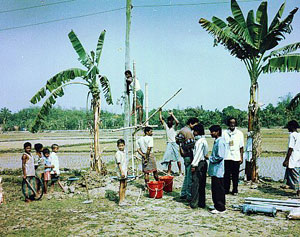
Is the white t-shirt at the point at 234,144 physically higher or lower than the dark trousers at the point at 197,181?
higher

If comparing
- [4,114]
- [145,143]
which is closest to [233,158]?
[145,143]

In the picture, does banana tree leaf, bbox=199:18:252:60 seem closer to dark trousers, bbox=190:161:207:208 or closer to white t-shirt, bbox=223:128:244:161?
white t-shirt, bbox=223:128:244:161

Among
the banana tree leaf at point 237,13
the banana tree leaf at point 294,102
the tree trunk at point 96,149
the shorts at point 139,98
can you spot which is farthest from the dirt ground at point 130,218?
the banana tree leaf at point 237,13

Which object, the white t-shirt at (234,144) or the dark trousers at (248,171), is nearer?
the white t-shirt at (234,144)

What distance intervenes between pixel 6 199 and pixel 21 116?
93.0m

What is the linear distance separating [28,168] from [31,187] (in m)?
0.48

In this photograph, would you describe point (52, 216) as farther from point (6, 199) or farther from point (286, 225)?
point (286, 225)

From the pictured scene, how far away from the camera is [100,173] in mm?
10617

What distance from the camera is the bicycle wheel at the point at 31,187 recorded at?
7477 millimetres

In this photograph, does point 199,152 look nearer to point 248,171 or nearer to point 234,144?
point 234,144

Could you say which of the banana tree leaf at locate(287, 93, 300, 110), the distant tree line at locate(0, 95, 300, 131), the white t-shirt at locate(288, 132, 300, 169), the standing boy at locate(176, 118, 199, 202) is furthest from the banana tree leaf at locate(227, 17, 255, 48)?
the distant tree line at locate(0, 95, 300, 131)

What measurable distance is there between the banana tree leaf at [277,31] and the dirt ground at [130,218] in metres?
4.37

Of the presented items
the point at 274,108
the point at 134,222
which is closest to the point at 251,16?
the point at 134,222

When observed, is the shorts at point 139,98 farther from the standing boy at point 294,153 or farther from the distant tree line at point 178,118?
the distant tree line at point 178,118
